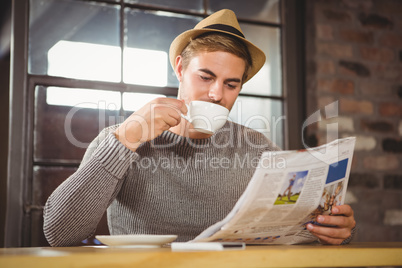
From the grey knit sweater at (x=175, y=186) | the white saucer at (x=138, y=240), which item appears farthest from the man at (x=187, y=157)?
the white saucer at (x=138, y=240)

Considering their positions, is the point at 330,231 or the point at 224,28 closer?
the point at 330,231

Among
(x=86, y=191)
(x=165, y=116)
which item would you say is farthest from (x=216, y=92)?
(x=86, y=191)

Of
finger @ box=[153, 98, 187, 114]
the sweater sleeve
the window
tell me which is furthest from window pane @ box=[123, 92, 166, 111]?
the sweater sleeve

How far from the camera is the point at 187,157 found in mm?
1419

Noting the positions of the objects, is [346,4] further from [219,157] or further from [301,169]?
[301,169]

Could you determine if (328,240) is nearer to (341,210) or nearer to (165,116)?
(341,210)

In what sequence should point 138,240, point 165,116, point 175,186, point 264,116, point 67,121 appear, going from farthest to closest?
1. point 264,116
2. point 67,121
3. point 175,186
4. point 165,116
5. point 138,240

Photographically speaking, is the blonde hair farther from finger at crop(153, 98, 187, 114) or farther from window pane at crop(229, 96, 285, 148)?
window pane at crop(229, 96, 285, 148)

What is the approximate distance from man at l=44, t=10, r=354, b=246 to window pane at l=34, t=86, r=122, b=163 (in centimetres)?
47

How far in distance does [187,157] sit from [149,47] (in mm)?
758

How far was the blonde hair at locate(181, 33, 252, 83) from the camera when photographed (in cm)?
142

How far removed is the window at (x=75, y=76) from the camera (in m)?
1.74

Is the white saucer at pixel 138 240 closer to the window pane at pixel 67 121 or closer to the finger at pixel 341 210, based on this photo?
the finger at pixel 341 210

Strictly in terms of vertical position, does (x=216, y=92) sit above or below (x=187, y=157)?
above
